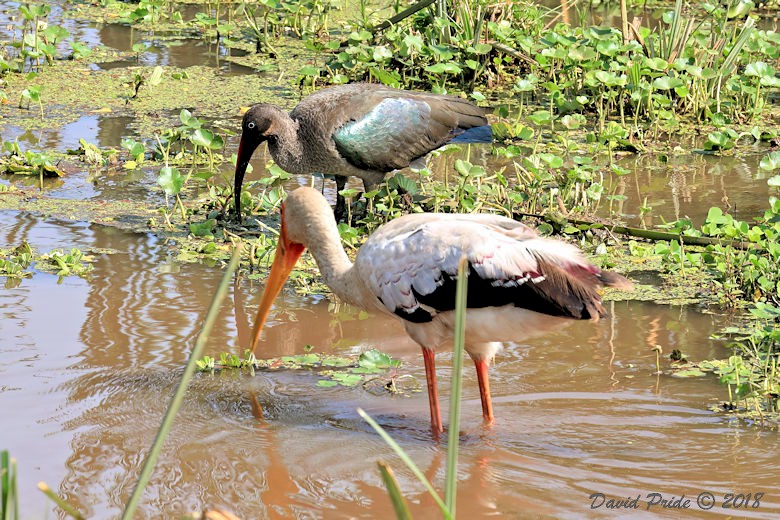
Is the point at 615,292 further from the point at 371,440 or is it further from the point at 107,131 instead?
the point at 107,131

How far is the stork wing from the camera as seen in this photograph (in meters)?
3.81

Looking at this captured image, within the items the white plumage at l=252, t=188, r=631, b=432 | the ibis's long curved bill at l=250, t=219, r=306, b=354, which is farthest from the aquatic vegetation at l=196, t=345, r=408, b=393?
the white plumage at l=252, t=188, r=631, b=432

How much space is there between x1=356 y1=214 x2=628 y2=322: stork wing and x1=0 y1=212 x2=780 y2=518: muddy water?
0.48 meters

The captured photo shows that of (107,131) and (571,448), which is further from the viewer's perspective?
(107,131)

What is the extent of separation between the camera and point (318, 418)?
413 cm

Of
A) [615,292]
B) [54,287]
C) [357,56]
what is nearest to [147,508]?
[54,287]

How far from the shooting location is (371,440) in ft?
13.0

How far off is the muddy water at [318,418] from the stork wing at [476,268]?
0.48 meters

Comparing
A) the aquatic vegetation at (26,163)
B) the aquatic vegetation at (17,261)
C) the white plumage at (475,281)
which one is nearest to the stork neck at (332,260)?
the white plumage at (475,281)

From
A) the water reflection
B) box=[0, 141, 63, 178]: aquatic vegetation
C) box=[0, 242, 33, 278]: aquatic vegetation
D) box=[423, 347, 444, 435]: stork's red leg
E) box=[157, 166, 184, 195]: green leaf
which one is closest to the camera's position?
box=[423, 347, 444, 435]: stork's red leg

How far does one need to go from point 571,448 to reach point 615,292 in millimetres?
1431

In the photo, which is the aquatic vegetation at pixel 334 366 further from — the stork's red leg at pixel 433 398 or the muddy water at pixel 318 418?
the stork's red leg at pixel 433 398

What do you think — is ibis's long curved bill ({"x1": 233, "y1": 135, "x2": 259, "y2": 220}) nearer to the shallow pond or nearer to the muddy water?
the shallow pond

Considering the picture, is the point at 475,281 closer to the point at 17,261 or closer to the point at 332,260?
the point at 332,260
